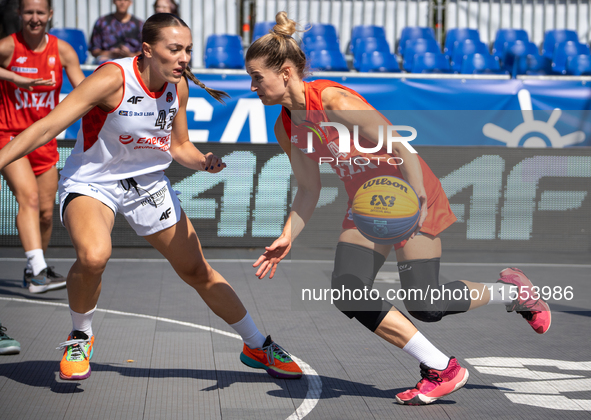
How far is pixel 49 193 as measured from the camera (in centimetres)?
602

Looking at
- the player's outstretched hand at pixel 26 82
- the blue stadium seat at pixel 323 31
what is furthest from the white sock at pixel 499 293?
the blue stadium seat at pixel 323 31

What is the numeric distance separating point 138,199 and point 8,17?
788cm

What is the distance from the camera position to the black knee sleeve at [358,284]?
3.32m

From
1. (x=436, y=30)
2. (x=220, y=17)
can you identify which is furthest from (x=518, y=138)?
(x=220, y=17)

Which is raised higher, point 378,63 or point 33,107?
point 378,63

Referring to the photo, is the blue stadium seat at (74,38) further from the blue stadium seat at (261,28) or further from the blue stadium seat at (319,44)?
the blue stadium seat at (319,44)

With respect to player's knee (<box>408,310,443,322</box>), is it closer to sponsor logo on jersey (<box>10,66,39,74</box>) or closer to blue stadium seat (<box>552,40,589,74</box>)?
sponsor logo on jersey (<box>10,66,39,74</box>)

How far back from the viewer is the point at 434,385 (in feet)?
11.0

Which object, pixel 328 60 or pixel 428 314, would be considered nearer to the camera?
pixel 428 314

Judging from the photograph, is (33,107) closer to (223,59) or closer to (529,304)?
(529,304)

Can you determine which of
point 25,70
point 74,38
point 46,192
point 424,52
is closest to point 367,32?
point 424,52

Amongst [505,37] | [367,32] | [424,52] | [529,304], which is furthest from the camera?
[505,37]

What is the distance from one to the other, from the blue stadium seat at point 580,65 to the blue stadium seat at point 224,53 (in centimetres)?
547

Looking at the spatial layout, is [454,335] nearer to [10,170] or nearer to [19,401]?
[19,401]
